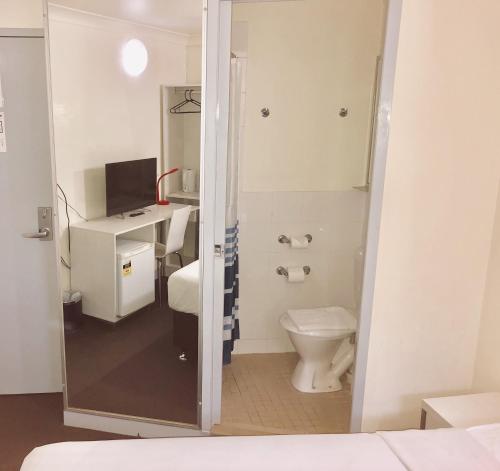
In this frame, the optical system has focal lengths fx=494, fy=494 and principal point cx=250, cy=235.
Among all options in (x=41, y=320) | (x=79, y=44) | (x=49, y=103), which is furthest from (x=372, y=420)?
(x=79, y=44)

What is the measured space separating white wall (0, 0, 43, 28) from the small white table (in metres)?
2.54

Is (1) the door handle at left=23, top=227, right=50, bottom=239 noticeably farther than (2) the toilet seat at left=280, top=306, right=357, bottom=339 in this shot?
No

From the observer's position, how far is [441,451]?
5.22 feet

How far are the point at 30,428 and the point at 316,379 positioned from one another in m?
1.58

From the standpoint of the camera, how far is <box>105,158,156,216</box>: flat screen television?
2.54 m

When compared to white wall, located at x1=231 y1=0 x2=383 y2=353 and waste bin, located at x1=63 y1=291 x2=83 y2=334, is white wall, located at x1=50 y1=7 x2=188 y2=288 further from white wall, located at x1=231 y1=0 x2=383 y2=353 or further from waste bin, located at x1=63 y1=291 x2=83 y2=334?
white wall, located at x1=231 y1=0 x2=383 y2=353

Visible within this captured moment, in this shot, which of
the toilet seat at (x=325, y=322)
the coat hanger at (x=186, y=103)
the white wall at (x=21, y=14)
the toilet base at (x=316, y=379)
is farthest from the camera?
the toilet base at (x=316, y=379)

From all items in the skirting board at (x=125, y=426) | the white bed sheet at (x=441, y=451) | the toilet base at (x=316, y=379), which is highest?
the white bed sheet at (x=441, y=451)

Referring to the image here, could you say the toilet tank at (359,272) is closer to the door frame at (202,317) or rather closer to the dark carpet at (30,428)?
the door frame at (202,317)

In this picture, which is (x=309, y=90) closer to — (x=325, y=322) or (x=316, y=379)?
(x=325, y=322)


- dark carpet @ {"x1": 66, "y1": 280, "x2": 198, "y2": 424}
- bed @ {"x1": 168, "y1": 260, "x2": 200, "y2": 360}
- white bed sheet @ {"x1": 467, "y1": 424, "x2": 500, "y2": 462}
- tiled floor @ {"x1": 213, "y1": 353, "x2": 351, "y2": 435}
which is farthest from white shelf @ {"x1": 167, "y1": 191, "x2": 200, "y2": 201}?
white bed sheet @ {"x1": 467, "y1": 424, "x2": 500, "y2": 462}

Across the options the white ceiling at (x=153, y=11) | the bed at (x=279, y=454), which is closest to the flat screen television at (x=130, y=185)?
the white ceiling at (x=153, y=11)

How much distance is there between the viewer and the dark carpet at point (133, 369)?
262 centimetres

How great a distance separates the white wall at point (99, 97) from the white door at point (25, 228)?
0.18 m
